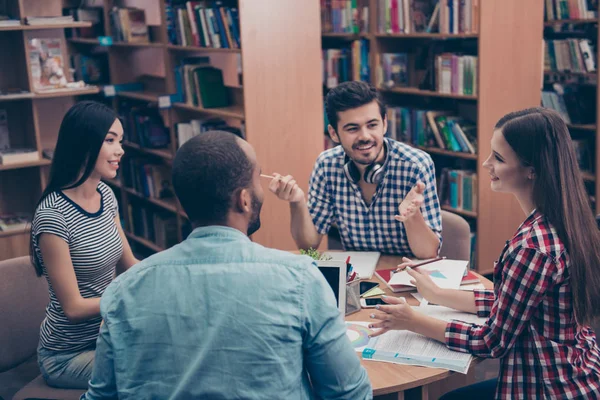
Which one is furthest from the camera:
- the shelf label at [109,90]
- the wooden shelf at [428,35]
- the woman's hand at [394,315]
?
the shelf label at [109,90]

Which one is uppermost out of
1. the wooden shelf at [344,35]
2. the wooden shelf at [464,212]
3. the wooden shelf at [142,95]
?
the wooden shelf at [344,35]

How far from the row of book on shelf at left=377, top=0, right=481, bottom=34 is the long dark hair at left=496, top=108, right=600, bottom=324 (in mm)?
2429

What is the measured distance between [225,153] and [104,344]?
41 cm

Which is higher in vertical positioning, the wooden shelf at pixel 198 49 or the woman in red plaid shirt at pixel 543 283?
the wooden shelf at pixel 198 49

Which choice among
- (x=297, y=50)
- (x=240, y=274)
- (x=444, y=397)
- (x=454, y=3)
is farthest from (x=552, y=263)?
(x=454, y=3)

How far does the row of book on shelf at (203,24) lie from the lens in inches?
157

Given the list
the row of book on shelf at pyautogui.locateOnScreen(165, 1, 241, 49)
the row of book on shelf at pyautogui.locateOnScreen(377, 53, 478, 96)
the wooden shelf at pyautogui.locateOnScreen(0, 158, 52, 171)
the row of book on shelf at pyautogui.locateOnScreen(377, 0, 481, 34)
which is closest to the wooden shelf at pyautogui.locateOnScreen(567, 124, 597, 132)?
the row of book on shelf at pyautogui.locateOnScreen(377, 53, 478, 96)

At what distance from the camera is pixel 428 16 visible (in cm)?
455

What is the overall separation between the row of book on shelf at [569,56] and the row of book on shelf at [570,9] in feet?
0.50

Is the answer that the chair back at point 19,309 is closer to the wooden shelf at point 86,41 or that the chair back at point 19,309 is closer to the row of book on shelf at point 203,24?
the row of book on shelf at point 203,24

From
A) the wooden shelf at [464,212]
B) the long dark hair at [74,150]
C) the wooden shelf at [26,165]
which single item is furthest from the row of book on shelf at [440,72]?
the long dark hair at [74,150]

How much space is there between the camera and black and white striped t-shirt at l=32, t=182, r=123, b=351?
2180mm

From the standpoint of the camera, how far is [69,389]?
2.14 m

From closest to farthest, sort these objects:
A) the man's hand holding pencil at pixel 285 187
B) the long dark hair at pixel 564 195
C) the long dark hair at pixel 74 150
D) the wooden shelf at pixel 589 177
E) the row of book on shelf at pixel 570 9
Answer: the long dark hair at pixel 564 195
the long dark hair at pixel 74 150
the man's hand holding pencil at pixel 285 187
the row of book on shelf at pixel 570 9
the wooden shelf at pixel 589 177
